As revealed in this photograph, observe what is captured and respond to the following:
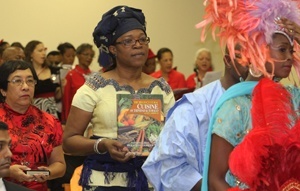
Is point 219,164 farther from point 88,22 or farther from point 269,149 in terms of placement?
point 88,22

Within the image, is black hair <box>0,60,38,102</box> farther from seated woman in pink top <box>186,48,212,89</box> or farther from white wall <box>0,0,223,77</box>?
white wall <box>0,0,223,77</box>

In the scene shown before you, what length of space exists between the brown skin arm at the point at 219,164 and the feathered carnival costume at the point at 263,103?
0.32ft

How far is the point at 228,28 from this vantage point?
9.65 ft

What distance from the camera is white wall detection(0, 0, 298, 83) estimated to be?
492 inches

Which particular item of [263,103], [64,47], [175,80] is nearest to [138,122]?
[263,103]

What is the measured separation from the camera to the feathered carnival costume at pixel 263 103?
267 cm

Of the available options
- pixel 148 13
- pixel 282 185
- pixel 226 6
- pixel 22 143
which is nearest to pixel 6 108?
pixel 22 143

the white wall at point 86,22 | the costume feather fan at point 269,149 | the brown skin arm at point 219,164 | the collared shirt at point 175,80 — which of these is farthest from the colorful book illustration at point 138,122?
the white wall at point 86,22

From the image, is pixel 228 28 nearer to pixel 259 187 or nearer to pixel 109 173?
pixel 259 187

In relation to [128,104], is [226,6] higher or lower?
higher

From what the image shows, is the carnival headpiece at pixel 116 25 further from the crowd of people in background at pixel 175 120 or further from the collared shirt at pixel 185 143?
the collared shirt at pixel 185 143

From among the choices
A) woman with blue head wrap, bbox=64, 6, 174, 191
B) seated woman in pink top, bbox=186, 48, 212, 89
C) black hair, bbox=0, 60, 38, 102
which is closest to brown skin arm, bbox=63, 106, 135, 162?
woman with blue head wrap, bbox=64, 6, 174, 191

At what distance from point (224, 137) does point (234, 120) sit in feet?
0.28

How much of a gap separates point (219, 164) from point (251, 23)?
1.82 feet
